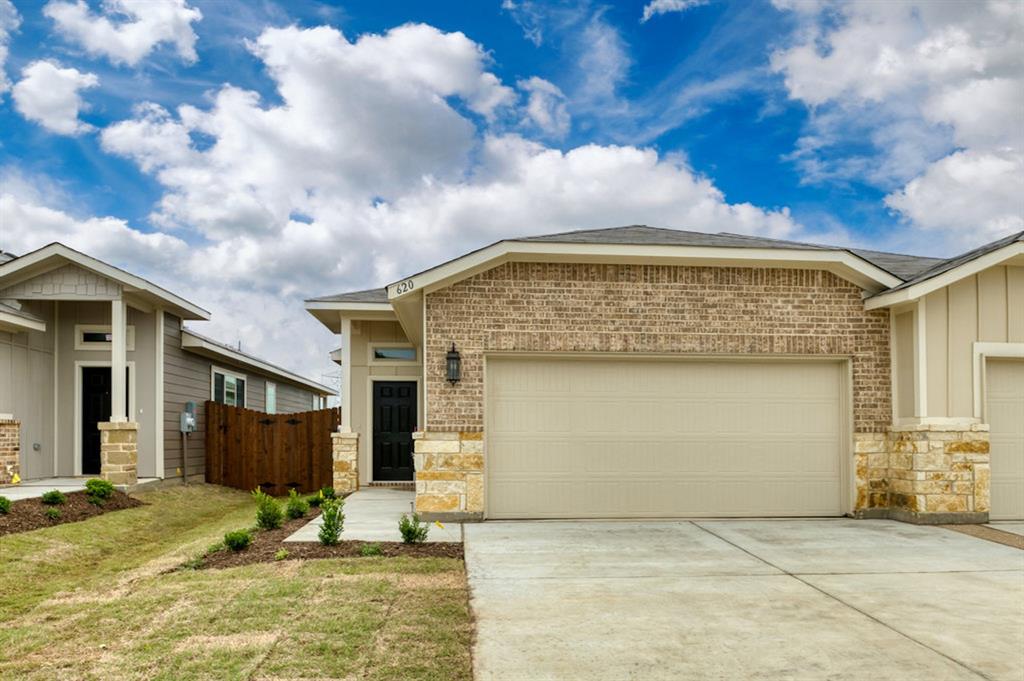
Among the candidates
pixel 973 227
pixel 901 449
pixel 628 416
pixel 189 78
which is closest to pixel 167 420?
pixel 189 78

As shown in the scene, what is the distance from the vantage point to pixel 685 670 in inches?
161

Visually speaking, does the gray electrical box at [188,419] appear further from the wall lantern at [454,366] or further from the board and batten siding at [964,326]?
the board and batten siding at [964,326]

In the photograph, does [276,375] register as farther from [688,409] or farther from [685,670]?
[685,670]

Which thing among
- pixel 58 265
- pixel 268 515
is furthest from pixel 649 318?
pixel 58 265

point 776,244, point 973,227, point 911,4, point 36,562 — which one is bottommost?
point 36,562

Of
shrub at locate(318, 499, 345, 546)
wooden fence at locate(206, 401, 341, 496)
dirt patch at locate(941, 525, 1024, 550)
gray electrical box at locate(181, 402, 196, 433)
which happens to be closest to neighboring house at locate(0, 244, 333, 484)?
gray electrical box at locate(181, 402, 196, 433)

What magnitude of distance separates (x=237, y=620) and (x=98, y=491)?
8265 mm

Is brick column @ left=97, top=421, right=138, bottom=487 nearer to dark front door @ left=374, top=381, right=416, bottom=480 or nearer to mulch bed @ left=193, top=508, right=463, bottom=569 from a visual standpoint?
dark front door @ left=374, top=381, right=416, bottom=480

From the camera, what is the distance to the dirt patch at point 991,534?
8.11 meters

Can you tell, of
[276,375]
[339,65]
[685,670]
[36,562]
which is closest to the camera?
[685,670]

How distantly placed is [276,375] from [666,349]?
1623 centimetres

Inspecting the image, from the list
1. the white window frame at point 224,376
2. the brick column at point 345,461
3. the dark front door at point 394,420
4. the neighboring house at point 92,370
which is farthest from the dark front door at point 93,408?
the dark front door at point 394,420

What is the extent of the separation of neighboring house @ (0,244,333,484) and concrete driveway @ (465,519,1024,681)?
8523 millimetres

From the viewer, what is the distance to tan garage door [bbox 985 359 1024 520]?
386 inches
